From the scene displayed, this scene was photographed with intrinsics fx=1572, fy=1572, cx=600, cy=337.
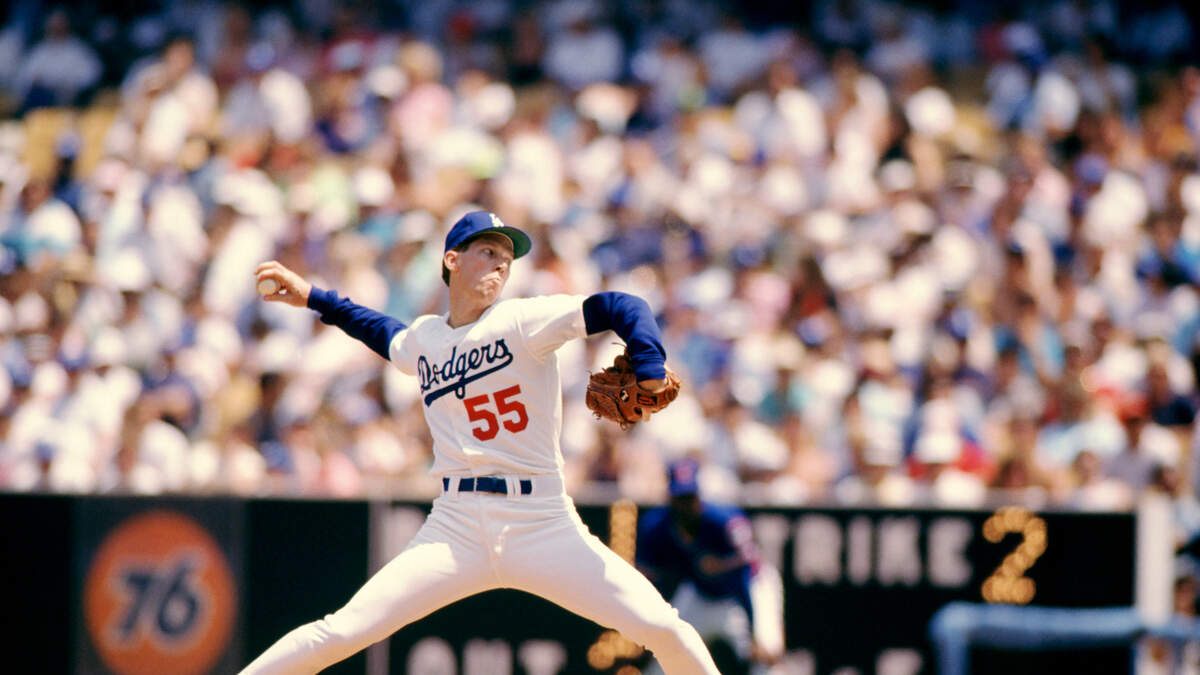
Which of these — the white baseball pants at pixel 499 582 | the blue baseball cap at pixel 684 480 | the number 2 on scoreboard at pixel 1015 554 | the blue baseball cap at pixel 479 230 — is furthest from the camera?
the number 2 on scoreboard at pixel 1015 554

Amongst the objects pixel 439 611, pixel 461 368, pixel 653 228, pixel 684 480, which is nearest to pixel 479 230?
pixel 461 368

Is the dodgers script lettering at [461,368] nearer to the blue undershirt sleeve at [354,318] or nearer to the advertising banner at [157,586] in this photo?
the blue undershirt sleeve at [354,318]

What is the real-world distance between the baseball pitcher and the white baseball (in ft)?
1.79

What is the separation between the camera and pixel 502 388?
202 inches

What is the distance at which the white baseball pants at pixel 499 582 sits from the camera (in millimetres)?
4926

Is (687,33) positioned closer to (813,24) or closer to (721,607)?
(813,24)

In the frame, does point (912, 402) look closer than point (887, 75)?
Yes

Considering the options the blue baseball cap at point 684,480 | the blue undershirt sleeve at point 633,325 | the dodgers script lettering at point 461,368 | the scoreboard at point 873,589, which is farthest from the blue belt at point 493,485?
the scoreboard at point 873,589

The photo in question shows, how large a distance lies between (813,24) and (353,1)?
4.15 m

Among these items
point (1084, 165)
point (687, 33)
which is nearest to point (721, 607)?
point (1084, 165)

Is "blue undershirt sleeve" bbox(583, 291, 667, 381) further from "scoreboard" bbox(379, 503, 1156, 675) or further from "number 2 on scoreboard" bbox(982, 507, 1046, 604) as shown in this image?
"number 2 on scoreboard" bbox(982, 507, 1046, 604)

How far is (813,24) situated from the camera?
1402 centimetres

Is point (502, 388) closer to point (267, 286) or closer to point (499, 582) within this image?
point (499, 582)

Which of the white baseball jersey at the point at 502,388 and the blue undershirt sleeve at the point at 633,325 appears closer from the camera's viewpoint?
the blue undershirt sleeve at the point at 633,325
